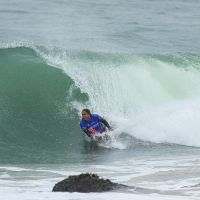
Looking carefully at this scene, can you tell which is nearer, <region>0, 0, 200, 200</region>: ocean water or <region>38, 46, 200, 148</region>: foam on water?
<region>0, 0, 200, 200</region>: ocean water

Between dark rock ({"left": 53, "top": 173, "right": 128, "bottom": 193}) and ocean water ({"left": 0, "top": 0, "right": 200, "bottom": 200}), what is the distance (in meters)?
0.21

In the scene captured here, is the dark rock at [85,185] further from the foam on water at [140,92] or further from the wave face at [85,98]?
the foam on water at [140,92]

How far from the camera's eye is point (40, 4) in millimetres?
31922

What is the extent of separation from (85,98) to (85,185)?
8490mm

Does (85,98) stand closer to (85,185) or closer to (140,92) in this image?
(140,92)

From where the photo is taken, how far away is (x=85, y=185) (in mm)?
9500

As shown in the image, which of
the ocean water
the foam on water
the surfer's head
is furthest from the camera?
the foam on water

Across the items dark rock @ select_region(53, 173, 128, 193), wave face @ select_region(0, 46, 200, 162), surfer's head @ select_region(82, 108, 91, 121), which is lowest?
dark rock @ select_region(53, 173, 128, 193)

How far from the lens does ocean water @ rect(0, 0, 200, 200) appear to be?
11367 millimetres

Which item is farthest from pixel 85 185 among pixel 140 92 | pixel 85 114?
pixel 140 92

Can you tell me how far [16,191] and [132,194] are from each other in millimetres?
1727

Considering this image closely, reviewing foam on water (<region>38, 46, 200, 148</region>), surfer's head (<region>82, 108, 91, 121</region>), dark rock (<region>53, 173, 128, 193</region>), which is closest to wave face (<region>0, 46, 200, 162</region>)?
foam on water (<region>38, 46, 200, 148</region>)

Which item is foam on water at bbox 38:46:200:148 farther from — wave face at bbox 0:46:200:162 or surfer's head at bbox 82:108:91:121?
surfer's head at bbox 82:108:91:121

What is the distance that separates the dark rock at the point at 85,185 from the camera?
9469 mm
